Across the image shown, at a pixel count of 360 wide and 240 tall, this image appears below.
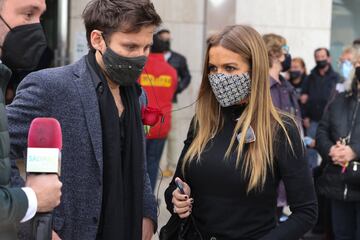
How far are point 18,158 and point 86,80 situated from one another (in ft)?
1.41

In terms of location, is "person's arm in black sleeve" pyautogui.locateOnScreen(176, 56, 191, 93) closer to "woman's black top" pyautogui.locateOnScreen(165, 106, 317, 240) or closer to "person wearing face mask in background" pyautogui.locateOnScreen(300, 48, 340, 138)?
"person wearing face mask in background" pyautogui.locateOnScreen(300, 48, 340, 138)

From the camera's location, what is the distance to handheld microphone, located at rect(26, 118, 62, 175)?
189cm

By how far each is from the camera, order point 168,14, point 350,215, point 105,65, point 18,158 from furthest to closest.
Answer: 1. point 168,14
2. point 350,215
3. point 105,65
4. point 18,158

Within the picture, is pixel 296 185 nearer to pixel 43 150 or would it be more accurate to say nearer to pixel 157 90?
pixel 43 150

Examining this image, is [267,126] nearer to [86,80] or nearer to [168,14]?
[86,80]

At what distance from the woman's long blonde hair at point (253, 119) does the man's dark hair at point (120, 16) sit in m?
0.41

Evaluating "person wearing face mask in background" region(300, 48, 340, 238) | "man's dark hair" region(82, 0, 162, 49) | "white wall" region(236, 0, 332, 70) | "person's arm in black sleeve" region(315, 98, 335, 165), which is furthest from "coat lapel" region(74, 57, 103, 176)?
"white wall" region(236, 0, 332, 70)

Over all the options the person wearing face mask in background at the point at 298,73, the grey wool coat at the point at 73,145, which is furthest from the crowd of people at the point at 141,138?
the person wearing face mask in background at the point at 298,73

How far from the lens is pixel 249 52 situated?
2.85 metres

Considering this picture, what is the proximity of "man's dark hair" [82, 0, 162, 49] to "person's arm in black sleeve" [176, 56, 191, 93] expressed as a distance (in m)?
6.18

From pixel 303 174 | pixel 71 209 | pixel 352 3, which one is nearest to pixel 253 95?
pixel 303 174

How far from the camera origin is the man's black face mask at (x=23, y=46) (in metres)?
2.73

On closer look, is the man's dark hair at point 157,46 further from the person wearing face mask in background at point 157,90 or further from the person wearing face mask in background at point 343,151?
the person wearing face mask in background at point 343,151

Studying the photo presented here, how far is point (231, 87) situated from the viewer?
2.84 metres
